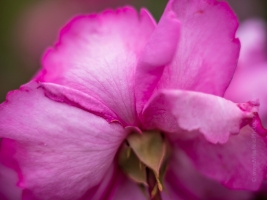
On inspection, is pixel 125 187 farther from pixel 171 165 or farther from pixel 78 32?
pixel 78 32

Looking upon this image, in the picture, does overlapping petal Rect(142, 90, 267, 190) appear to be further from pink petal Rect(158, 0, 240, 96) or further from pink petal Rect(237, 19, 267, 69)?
→ pink petal Rect(237, 19, 267, 69)

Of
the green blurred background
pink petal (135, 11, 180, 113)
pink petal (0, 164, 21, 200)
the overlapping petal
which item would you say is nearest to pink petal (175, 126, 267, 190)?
the overlapping petal

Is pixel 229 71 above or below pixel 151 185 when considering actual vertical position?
above

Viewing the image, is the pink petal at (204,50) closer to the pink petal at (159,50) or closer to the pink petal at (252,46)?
the pink petal at (159,50)

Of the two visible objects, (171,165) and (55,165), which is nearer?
(55,165)

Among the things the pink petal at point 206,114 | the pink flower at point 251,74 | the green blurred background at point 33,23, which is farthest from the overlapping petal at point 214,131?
the green blurred background at point 33,23

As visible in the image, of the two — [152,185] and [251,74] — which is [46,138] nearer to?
[152,185]

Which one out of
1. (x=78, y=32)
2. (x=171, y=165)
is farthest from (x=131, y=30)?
(x=171, y=165)
